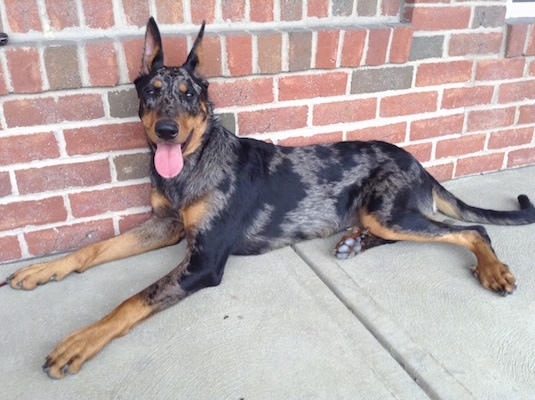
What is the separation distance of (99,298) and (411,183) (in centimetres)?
196

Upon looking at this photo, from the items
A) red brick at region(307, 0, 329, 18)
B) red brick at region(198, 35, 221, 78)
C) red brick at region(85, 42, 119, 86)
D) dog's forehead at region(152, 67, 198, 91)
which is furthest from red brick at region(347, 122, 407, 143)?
red brick at region(85, 42, 119, 86)

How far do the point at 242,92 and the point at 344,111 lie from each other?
75cm

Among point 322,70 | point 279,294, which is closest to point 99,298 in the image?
point 279,294

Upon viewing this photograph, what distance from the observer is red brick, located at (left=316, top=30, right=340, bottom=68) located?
3.07 metres

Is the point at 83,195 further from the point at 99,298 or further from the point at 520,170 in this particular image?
the point at 520,170

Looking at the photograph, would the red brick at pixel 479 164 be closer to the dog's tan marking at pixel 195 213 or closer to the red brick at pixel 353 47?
the red brick at pixel 353 47

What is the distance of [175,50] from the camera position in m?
2.83

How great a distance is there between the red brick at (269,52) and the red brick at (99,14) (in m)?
0.84

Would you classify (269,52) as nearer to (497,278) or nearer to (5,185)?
(5,185)

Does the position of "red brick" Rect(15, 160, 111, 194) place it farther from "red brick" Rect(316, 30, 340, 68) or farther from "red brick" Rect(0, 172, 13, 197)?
"red brick" Rect(316, 30, 340, 68)

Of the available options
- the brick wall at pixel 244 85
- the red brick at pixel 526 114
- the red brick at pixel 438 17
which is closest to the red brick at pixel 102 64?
the brick wall at pixel 244 85

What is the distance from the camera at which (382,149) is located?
328cm

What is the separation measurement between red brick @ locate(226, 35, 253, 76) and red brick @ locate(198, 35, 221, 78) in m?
0.06

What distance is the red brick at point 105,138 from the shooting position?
2770mm
